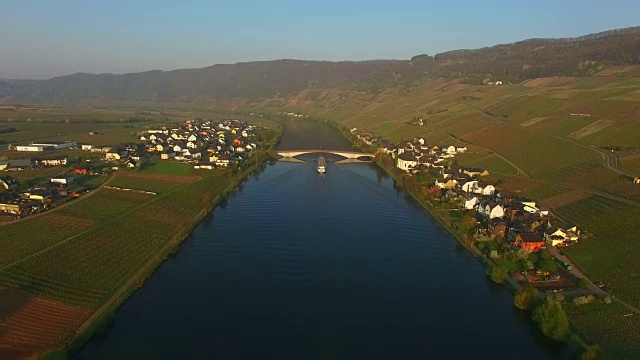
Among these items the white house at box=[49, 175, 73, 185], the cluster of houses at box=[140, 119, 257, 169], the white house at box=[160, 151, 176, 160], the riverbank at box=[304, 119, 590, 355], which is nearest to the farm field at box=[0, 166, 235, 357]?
the white house at box=[49, 175, 73, 185]

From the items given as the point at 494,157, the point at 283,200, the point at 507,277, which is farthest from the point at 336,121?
the point at 507,277

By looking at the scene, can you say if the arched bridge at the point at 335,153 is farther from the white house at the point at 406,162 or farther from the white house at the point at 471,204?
the white house at the point at 471,204

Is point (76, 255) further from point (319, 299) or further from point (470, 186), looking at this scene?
point (470, 186)

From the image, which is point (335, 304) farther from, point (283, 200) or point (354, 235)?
point (283, 200)

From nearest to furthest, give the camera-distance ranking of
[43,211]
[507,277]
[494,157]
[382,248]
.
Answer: [507,277] < [382,248] < [43,211] < [494,157]

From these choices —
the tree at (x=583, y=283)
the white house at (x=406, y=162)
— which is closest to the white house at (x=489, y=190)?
the white house at (x=406, y=162)
